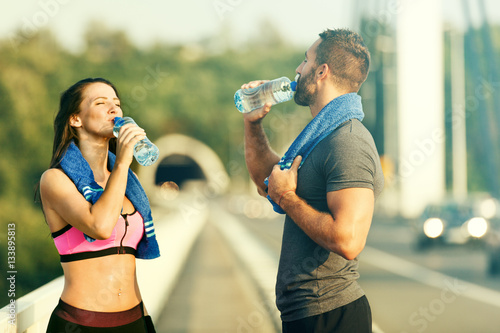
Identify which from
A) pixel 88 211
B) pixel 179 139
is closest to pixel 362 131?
pixel 88 211

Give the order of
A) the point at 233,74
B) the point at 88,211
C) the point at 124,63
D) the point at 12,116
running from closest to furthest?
the point at 88,211, the point at 12,116, the point at 124,63, the point at 233,74

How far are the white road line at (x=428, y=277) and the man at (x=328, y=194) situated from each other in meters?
8.66

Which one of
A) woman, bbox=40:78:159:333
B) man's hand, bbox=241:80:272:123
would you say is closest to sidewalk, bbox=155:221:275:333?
man's hand, bbox=241:80:272:123

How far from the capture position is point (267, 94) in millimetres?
3729

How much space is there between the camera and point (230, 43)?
138m

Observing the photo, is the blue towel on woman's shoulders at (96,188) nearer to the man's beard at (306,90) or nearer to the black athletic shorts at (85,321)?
the black athletic shorts at (85,321)

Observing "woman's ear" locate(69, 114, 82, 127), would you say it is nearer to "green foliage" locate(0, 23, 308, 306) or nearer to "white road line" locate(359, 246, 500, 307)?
"green foliage" locate(0, 23, 308, 306)

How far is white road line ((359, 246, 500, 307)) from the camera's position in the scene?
1257 centimetres

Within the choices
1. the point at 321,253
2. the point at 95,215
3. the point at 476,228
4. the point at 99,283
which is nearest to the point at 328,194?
the point at 321,253

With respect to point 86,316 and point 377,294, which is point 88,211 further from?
point 377,294

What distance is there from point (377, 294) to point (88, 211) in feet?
33.0

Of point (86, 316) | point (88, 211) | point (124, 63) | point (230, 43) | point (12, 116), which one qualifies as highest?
point (230, 43)

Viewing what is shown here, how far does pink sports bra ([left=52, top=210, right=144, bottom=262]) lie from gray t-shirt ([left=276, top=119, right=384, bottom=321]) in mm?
661

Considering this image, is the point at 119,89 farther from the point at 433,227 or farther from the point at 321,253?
the point at 433,227
